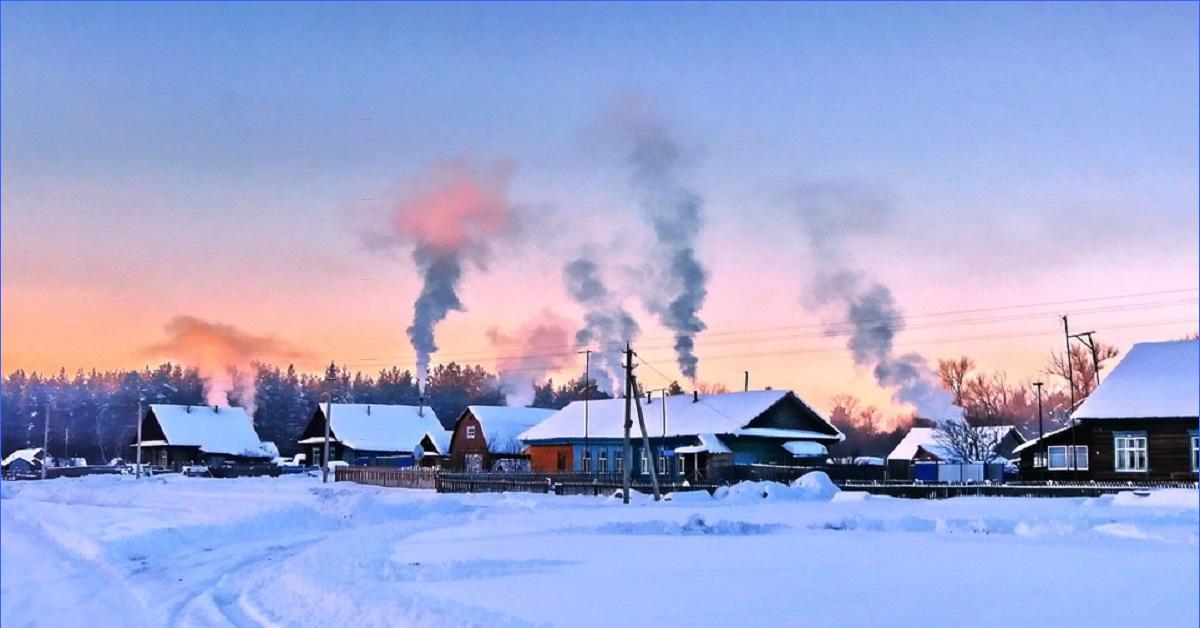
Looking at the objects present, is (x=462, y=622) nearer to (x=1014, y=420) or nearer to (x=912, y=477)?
(x=912, y=477)

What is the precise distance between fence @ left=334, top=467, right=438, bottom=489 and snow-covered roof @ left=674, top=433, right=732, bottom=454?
16.6 meters

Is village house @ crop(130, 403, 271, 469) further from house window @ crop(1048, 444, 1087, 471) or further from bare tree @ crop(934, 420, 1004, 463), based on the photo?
house window @ crop(1048, 444, 1087, 471)

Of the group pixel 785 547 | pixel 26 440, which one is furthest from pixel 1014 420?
pixel 26 440

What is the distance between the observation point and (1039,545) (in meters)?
21.3

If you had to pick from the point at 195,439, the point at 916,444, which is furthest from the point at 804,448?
the point at 195,439

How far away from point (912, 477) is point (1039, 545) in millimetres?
40634

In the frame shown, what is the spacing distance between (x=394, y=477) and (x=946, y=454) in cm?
4497

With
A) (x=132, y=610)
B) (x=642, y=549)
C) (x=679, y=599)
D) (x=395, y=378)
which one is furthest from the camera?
(x=395, y=378)

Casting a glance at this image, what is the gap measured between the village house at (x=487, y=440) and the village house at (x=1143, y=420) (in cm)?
4567

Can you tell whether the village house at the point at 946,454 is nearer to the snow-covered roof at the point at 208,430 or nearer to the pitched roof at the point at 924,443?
the pitched roof at the point at 924,443

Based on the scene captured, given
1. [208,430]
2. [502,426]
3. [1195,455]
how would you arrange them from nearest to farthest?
[1195,455], [502,426], [208,430]

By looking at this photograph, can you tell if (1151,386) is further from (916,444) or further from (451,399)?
(451,399)

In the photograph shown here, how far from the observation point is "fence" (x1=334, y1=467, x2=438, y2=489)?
5681 cm

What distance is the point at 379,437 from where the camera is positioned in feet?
323
